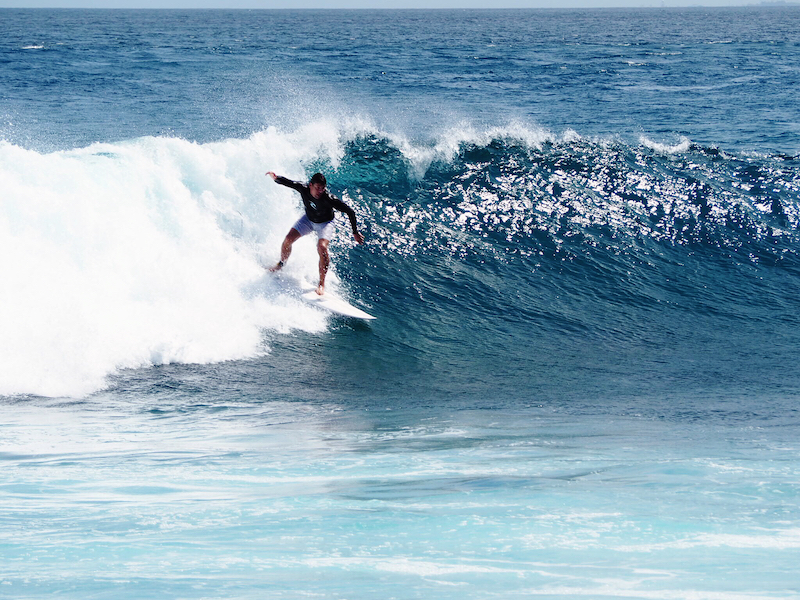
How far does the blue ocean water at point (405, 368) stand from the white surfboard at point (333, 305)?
14 cm

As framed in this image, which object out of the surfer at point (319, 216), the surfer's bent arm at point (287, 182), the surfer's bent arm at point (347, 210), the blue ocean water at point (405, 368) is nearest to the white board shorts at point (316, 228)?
the surfer at point (319, 216)

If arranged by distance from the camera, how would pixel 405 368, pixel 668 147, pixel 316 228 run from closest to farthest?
pixel 405 368, pixel 316 228, pixel 668 147

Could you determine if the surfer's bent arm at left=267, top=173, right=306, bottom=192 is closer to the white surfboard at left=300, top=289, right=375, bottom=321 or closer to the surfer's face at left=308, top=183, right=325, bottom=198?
the surfer's face at left=308, top=183, right=325, bottom=198

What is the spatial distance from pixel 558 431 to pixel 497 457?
0.93 meters

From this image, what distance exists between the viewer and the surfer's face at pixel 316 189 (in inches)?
334

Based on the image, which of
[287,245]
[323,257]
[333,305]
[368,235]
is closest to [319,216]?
[323,257]

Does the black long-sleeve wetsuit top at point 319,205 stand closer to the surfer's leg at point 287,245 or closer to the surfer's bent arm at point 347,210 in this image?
the surfer's bent arm at point 347,210

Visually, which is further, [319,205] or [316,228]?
[316,228]

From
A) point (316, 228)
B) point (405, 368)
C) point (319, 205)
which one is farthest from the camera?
point (316, 228)

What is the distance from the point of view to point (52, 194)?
28.4ft

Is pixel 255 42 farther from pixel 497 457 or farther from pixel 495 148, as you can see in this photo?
pixel 497 457

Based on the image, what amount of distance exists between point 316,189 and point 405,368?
237 centimetres

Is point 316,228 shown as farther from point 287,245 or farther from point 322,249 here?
point 287,245

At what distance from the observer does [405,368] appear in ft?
24.8
